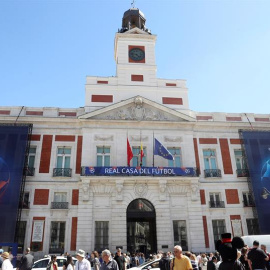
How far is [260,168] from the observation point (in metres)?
21.8

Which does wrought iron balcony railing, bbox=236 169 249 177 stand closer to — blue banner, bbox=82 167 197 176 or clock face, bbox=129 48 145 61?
blue banner, bbox=82 167 197 176

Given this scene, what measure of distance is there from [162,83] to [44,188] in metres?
13.9

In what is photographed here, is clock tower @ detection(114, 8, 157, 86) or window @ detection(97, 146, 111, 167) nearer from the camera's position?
window @ detection(97, 146, 111, 167)

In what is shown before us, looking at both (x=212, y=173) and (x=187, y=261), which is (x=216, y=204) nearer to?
(x=212, y=173)

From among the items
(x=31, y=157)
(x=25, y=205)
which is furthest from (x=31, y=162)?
(x=25, y=205)

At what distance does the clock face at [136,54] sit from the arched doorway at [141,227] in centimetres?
1393

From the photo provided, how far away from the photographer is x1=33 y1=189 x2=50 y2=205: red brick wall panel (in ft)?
64.1

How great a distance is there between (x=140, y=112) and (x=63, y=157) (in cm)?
745

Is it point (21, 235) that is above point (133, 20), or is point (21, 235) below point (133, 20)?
below

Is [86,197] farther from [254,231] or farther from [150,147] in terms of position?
[254,231]

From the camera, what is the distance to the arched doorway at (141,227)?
19375 mm

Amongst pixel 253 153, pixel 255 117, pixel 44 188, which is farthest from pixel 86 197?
pixel 255 117

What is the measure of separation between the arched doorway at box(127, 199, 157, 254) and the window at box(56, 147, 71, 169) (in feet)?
20.2

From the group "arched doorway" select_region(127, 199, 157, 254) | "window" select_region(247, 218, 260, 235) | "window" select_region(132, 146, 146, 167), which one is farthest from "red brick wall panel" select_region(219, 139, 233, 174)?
"arched doorway" select_region(127, 199, 157, 254)
